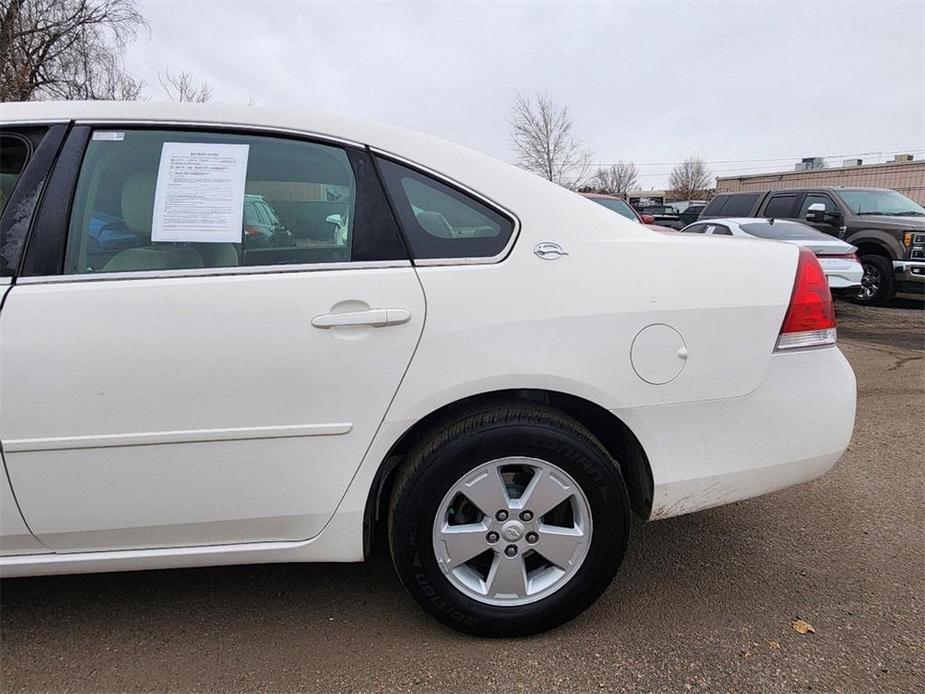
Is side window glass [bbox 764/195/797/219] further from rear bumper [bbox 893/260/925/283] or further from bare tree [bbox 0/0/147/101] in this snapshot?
bare tree [bbox 0/0/147/101]

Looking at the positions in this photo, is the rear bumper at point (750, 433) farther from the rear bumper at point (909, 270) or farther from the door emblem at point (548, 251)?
the rear bumper at point (909, 270)

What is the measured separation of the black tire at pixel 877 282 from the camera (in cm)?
887

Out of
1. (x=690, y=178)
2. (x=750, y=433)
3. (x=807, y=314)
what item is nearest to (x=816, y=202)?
(x=807, y=314)

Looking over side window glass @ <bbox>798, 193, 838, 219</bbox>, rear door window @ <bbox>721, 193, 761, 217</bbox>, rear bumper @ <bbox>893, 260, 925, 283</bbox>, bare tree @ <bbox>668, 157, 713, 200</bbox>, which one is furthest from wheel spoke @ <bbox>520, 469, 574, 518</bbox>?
bare tree @ <bbox>668, 157, 713, 200</bbox>

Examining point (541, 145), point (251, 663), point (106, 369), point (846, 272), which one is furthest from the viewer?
point (541, 145)

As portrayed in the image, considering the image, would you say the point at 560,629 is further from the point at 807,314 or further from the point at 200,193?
the point at 200,193

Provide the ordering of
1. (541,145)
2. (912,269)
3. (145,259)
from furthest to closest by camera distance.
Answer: (541,145), (912,269), (145,259)

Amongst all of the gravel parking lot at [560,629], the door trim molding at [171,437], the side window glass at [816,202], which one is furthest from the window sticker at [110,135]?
the side window glass at [816,202]

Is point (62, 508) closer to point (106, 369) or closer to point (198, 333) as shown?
point (106, 369)

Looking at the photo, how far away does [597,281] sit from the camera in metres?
1.87

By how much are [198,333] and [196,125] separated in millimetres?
679

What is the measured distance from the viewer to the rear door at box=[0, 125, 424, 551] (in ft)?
5.57

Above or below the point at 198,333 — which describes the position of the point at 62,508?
below

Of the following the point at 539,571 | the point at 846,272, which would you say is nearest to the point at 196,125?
the point at 539,571
